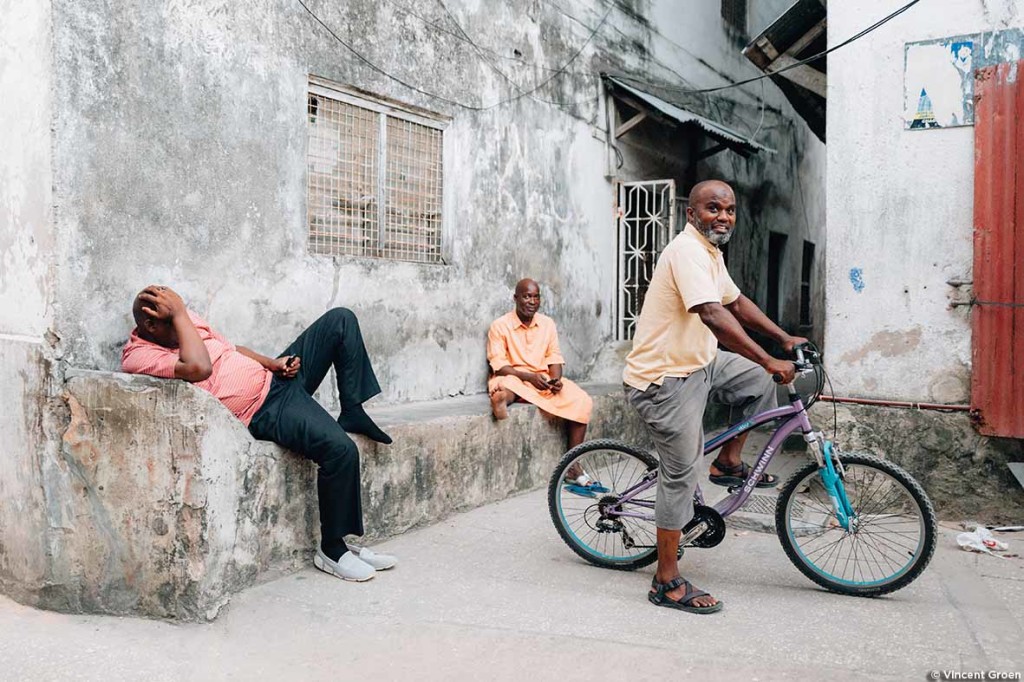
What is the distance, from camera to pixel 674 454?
3.80 meters

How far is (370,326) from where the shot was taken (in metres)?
5.60

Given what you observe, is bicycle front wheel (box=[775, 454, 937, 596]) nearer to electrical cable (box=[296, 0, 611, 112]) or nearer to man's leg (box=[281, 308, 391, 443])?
man's leg (box=[281, 308, 391, 443])

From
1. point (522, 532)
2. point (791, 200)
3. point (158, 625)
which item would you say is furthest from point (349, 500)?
point (791, 200)

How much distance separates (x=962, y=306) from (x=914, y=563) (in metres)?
2.01

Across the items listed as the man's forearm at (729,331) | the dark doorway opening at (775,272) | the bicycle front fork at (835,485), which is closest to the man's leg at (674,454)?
the man's forearm at (729,331)

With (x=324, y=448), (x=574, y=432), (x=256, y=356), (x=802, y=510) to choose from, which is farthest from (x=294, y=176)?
(x=802, y=510)

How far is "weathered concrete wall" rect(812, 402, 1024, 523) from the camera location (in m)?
5.20

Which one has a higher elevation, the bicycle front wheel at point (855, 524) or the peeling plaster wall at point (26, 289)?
the peeling plaster wall at point (26, 289)

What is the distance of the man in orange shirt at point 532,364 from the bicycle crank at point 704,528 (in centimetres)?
232

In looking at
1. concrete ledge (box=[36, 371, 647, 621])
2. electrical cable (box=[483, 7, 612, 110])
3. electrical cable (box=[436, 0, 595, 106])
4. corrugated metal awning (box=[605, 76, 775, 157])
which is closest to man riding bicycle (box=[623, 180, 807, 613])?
concrete ledge (box=[36, 371, 647, 621])

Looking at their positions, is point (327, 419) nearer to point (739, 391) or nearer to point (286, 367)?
point (286, 367)

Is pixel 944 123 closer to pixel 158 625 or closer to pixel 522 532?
pixel 522 532

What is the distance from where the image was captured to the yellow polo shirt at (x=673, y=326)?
12.3 ft

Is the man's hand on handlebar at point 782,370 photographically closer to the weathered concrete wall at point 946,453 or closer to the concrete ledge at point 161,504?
the weathered concrete wall at point 946,453
